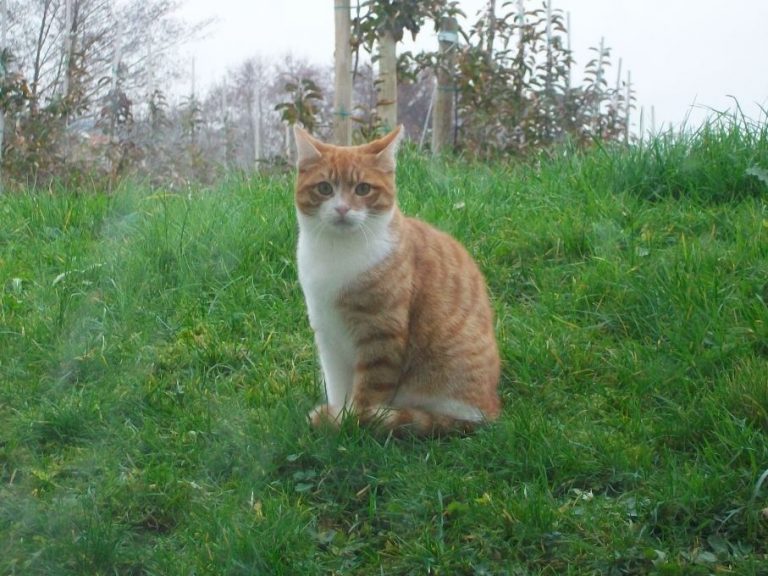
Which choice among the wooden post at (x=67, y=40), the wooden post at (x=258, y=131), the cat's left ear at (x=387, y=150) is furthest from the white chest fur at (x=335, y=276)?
the wooden post at (x=67, y=40)

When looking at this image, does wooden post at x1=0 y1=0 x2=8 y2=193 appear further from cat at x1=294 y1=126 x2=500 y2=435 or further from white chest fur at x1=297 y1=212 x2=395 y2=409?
white chest fur at x1=297 y1=212 x2=395 y2=409

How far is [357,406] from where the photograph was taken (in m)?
3.98

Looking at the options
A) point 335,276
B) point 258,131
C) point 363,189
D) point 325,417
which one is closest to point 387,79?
point 258,131

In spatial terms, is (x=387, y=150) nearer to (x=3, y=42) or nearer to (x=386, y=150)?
(x=386, y=150)

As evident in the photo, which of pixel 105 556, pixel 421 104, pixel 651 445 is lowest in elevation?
pixel 105 556

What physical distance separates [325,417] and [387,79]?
3733 millimetres

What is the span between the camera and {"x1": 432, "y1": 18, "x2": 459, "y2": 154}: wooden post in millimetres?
7434

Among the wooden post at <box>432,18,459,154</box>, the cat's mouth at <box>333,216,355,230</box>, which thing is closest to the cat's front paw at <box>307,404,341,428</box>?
the cat's mouth at <box>333,216,355,230</box>

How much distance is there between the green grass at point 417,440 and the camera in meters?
3.27

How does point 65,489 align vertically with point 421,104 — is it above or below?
below

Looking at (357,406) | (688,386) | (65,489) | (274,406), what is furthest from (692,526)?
(65,489)

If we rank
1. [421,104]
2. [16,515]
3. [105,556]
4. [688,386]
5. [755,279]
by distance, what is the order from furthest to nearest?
[421,104] < [755,279] < [688,386] < [16,515] < [105,556]

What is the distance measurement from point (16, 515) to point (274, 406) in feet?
3.59

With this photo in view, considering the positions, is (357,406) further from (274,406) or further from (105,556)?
(105,556)
